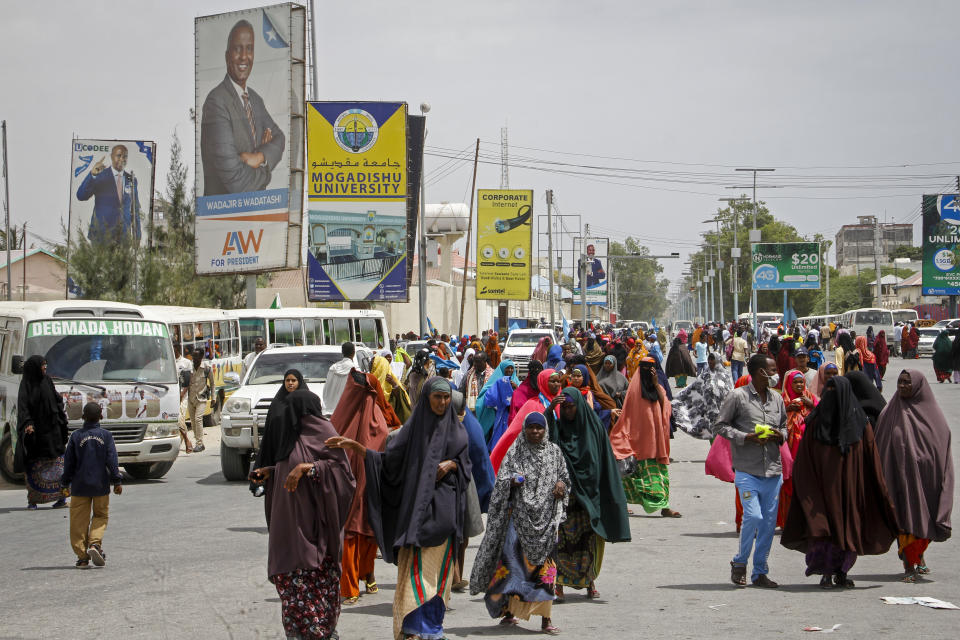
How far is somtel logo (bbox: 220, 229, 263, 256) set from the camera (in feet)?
97.6

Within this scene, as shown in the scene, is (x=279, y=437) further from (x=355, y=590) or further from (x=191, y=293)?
(x=191, y=293)

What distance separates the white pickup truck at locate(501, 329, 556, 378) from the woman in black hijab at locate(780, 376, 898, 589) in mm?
22321

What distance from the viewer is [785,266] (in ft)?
200

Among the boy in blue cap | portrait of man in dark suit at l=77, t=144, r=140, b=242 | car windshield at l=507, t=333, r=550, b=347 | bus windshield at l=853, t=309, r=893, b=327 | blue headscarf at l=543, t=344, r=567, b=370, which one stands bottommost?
the boy in blue cap

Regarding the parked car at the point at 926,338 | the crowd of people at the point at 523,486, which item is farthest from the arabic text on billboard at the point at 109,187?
the parked car at the point at 926,338

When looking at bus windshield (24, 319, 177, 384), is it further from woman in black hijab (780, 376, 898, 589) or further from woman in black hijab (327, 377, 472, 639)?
woman in black hijab (780, 376, 898, 589)

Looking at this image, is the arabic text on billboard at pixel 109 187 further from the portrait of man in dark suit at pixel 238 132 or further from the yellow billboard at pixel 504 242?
the yellow billboard at pixel 504 242

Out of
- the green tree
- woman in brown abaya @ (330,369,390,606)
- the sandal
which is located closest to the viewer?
woman in brown abaya @ (330,369,390,606)

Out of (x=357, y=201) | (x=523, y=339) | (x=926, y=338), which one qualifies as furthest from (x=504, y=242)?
(x=926, y=338)

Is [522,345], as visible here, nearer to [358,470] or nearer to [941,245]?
[358,470]

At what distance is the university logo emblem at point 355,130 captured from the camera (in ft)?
97.0

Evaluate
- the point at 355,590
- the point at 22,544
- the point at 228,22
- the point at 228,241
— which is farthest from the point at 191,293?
the point at 355,590

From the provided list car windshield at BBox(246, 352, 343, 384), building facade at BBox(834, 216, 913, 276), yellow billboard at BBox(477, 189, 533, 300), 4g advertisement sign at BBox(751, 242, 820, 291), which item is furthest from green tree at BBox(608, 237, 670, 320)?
car windshield at BBox(246, 352, 343, 384)

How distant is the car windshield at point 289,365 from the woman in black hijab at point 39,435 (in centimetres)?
332
